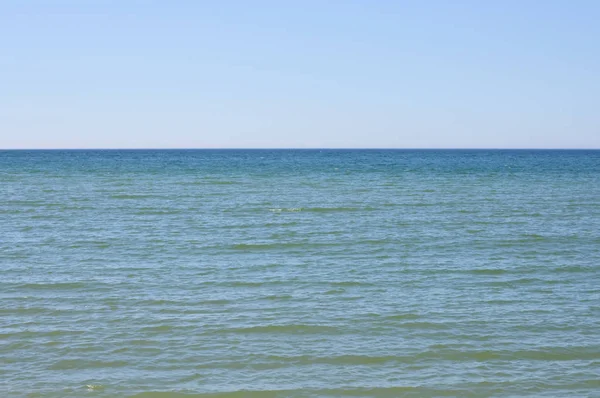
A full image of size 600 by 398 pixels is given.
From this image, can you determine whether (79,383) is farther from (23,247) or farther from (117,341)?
(23,247)

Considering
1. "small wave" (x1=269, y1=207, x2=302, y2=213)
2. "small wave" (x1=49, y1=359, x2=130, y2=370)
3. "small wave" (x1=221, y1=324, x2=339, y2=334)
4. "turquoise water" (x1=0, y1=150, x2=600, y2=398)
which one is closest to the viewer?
"turquoise water" (x1=0, y1=150, x2=600, y2=398)

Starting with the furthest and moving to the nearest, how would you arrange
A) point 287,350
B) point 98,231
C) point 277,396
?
1. point 98,231
2. point 287,350
3. point 277,396

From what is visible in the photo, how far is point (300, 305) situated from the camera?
50.4ft

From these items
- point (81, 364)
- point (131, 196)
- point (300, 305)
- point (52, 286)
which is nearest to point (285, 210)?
point (131, 196)

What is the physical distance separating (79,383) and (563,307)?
10152 millimetres

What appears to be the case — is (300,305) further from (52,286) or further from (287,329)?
(52,286)

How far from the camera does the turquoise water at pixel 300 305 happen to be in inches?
446

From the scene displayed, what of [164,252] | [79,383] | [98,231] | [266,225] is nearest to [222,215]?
[266,225]

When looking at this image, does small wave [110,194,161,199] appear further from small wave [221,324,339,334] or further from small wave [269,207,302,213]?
small wave [221,324,339,334]

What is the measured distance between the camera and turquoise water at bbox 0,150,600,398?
11320 millimetres

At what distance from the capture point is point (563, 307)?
50.2 feet

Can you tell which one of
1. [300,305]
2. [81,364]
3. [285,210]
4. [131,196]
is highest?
[131,196]

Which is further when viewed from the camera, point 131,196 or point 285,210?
point 131,196

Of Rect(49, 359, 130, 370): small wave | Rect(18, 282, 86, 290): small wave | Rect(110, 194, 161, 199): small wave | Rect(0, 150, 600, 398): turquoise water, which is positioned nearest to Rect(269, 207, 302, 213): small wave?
Rect(0, 150, 600, 398): turquoise water
